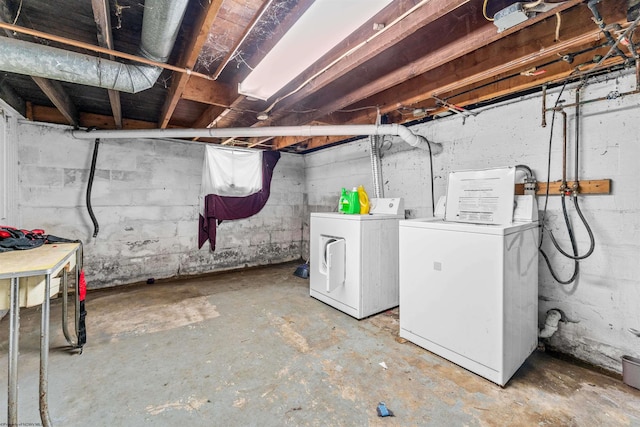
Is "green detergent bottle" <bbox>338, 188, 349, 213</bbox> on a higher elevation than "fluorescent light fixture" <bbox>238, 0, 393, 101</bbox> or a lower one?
lower

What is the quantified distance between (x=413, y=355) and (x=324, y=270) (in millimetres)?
1229

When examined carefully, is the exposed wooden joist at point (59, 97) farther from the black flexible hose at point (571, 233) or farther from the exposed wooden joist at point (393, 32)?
the black flexible hose at point (571, 233)

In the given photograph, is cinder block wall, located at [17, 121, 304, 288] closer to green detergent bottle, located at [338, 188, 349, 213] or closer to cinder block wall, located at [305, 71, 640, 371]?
green detergent bottle, located at [338, 188, 349, 213]

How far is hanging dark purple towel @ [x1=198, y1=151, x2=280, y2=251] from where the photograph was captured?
4.10 meters

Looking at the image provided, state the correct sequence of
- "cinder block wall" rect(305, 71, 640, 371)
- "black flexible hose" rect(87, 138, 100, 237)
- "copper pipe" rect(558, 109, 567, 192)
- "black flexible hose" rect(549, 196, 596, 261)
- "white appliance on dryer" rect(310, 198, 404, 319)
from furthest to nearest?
"black flexible hose" rect(87, 138, 100, 237)
"white appliance on dryer" rect(310, 198, 404, 319)
"copper pipe" rect(558, 109, 567, 192)
"black flexible hose" rect(549, 196, 596, 261)
"cinder block wall" rect(305, 71, 640, 371)

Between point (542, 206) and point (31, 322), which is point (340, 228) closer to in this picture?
point (542, 206)

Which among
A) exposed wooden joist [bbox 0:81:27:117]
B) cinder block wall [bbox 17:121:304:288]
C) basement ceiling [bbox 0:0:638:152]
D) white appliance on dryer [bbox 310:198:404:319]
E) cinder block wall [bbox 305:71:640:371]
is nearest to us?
basement ceiling [bbox 0:0:638:152]

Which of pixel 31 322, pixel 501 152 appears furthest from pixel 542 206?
pixel 31 322

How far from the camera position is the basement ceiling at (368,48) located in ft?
4.46

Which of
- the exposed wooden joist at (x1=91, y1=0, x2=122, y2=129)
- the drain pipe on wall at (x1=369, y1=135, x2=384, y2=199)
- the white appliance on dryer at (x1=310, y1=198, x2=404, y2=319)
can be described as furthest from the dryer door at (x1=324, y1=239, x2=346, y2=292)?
the exposed wooden joist at (x1=91, y1=0, x2=122, y2=129)

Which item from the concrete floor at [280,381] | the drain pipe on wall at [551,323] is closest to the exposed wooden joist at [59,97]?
the concrete floor at [280,381]

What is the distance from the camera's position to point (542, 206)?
218 centimetres

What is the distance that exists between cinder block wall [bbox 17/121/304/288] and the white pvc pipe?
39 centimetres

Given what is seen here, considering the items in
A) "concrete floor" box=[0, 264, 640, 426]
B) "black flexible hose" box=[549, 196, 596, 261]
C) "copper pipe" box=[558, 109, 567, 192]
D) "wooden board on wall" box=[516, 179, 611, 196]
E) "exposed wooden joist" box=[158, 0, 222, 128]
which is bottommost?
"concrete floor" box=[0, 264, 640, 426]
